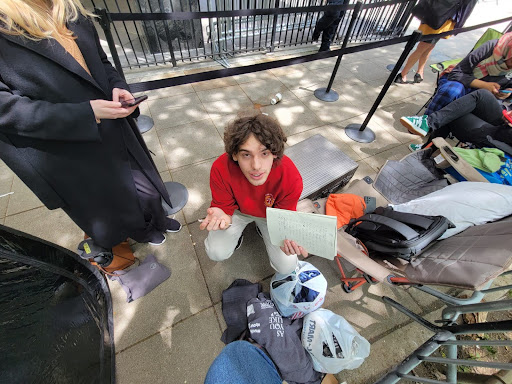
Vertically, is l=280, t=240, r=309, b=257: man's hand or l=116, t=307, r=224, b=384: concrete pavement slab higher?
l=280, t=240, r=309, b=257: man's hand

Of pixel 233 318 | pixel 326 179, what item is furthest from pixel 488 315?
pixel 233 318

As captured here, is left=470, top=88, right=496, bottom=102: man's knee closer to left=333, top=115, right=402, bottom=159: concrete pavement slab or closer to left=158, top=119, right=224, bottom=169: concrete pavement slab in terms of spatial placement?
left=333, top=115, right=402, bottom=159: concrete pavement slab

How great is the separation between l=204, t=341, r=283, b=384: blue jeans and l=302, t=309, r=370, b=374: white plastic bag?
0.51 m

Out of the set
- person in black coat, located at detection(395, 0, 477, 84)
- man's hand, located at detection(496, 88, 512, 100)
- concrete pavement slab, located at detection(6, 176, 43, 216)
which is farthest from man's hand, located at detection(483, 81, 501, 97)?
concrete pavement slab, located at detection(6, 176, 43, 216)

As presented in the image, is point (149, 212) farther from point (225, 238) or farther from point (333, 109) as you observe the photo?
point (333, 109)

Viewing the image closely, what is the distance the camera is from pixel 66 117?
1144 millimetres

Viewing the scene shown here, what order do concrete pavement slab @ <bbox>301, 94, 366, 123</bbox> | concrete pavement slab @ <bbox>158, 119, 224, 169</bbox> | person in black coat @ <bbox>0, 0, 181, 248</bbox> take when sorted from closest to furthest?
person in black coat @ <bbox>0, 0, 181, 248</bbox>
concrete pavement slab @ <bbox>158, 119, 224, 169</bbox>
concrete pavement slab @ <bbox>301, 94, 366, 123</bbox>

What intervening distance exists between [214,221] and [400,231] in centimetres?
127

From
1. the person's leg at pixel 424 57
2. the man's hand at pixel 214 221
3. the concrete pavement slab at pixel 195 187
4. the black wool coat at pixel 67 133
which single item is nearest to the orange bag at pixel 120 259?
the black wool coat at pixel 67 133

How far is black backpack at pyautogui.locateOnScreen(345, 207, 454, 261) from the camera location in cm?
153

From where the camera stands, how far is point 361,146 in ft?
11.8

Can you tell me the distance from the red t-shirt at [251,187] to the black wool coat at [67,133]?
61cm

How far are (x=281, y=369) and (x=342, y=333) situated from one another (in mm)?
497

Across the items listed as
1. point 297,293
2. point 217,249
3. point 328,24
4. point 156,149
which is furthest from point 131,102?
point 328,24
